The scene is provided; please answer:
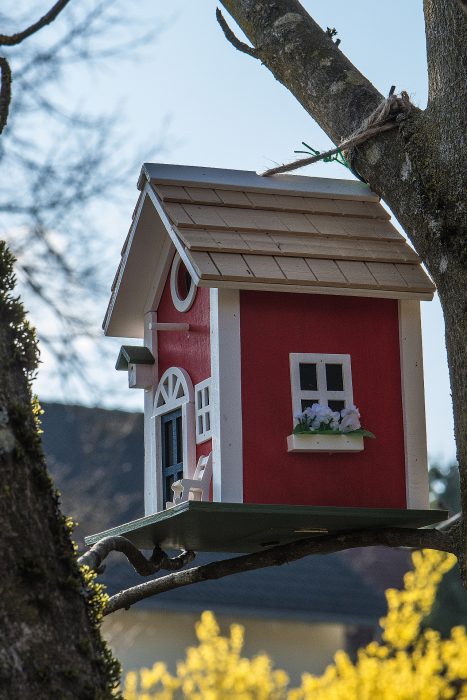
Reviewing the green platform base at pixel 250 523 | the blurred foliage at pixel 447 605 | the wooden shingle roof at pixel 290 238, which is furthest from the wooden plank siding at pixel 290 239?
the blurred foliage at pixel 447 605

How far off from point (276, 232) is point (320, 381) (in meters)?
0.49

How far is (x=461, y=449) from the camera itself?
9.02 ft

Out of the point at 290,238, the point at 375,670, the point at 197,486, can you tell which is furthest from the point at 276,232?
the point at 375,670

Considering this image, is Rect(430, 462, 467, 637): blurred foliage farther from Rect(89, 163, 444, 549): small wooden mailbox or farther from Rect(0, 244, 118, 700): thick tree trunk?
Rect(0, 244, 118, 700): thick tree trunk

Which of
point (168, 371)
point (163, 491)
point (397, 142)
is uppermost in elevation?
point (397, 142)

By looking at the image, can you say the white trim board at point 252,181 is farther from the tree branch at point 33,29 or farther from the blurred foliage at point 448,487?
the blurred foliage at point 448,487

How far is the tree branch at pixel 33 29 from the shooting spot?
6.74 feet

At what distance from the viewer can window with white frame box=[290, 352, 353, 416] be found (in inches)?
129

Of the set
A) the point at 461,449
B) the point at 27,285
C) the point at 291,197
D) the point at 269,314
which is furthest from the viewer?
the point at 27,285

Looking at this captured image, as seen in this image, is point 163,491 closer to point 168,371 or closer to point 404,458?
point 168,371

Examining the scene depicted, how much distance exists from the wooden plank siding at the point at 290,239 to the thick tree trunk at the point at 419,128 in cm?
30

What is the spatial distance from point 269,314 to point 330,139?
1.81ft

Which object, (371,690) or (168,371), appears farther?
(371,690)

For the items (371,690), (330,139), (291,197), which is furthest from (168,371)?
(371,690)
